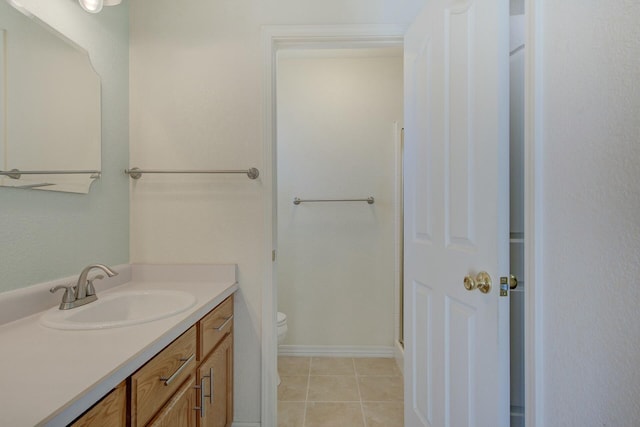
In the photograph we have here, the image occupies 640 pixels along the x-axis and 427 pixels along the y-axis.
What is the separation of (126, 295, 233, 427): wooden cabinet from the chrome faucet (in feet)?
1.24

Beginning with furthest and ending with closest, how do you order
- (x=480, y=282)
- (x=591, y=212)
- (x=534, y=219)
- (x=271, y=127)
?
1. (x=271, y=127)
2. (x=480, y=282)
3. (x=534, y=219)
4. (x=591, y=212)

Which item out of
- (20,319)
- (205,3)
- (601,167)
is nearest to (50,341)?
(20,319)

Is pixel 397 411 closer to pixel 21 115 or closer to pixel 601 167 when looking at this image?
pixel 601 167

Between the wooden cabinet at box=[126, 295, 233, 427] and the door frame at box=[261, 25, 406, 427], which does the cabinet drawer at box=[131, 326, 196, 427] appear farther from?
the door frame at box=[261, 25, 406, 427]

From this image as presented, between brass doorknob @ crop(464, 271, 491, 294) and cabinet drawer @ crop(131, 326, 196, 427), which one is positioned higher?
brass doorknob @ crop(464, 271, 491, 294)

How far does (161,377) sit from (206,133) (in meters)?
1.15

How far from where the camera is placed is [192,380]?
1080 mm

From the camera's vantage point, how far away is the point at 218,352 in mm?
1332

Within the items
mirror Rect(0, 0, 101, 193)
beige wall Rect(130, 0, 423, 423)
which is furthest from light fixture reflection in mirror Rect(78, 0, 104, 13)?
beige wall Rect(130, 0, 423, 423)

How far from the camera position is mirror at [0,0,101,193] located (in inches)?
38.2

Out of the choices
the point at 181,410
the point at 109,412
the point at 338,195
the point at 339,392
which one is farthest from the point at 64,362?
the point at 338,195

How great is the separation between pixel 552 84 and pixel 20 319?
5.54 feet

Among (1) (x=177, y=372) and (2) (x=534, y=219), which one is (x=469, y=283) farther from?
(1) (x=177, y=372)

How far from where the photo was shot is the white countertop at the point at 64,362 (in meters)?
0.54
